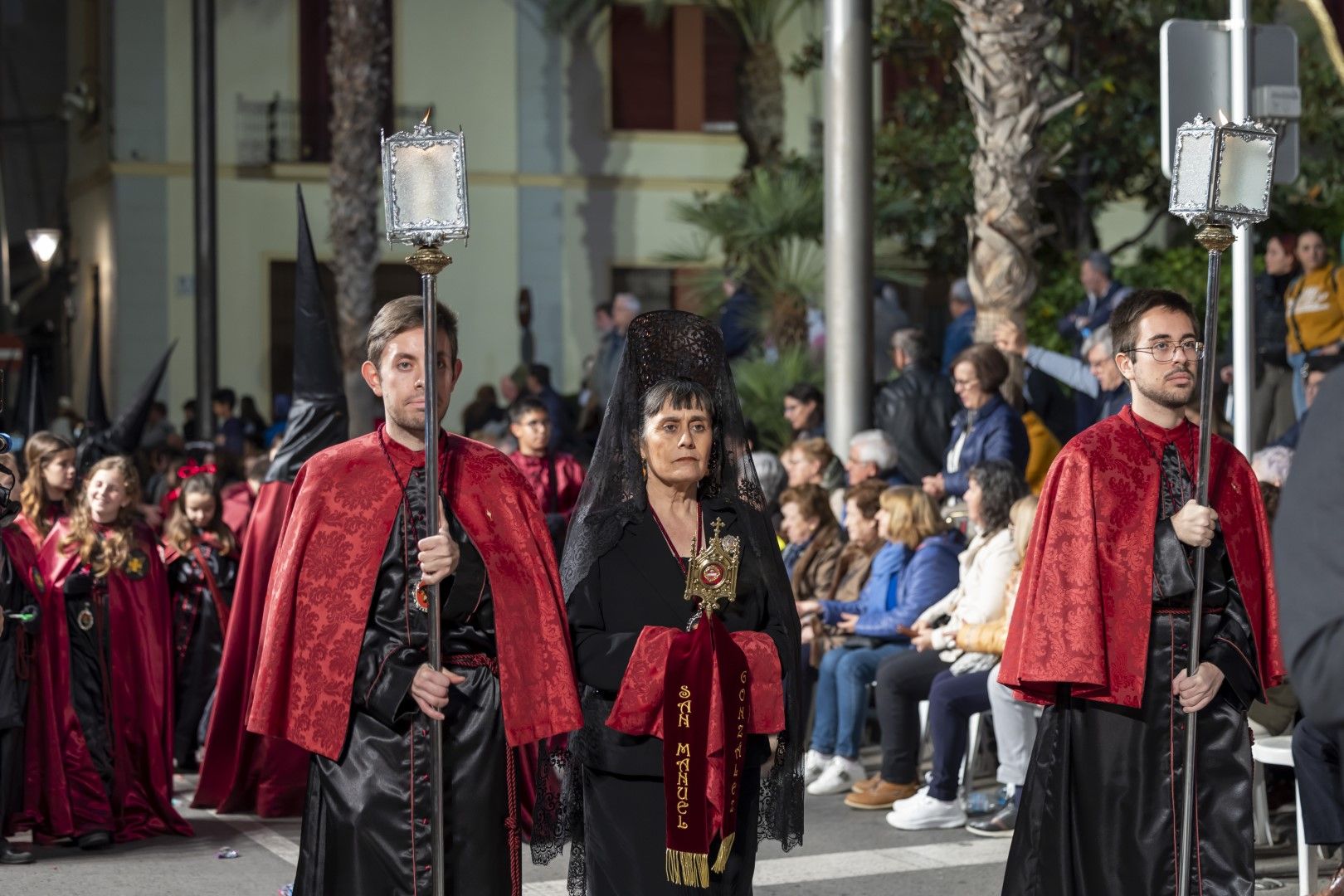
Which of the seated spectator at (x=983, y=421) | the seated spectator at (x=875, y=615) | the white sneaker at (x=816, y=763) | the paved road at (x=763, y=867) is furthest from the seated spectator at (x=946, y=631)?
the seated spectator at (x=983, y=421)

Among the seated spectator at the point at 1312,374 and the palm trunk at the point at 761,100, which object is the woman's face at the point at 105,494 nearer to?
the seated spectator at the point at 1312,374

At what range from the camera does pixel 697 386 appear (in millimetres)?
5375

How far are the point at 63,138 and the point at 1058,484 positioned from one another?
28.3 m

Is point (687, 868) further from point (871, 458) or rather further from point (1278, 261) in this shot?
point (1278, 261)

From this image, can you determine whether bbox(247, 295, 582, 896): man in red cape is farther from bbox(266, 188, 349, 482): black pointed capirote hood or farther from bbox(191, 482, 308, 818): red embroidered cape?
bbox(266, 188, 349, 482): black pointed capirote hood

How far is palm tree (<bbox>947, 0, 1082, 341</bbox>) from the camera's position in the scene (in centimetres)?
1247

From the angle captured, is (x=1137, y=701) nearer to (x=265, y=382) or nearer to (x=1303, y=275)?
(x=1303, y=275)

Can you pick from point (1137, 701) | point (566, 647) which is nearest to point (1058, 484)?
point (1137, 701)

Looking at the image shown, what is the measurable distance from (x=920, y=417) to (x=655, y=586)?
22.7 ft

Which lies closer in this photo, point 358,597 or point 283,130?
point 358,597

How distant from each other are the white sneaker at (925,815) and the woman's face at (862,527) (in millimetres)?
1716

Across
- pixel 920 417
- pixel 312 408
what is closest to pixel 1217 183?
pixel 312 408

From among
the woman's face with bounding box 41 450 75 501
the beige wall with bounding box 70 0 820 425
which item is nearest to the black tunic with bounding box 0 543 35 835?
the woman's face with bounding box 41 450 75 501

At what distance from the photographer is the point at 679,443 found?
17.3 feet
